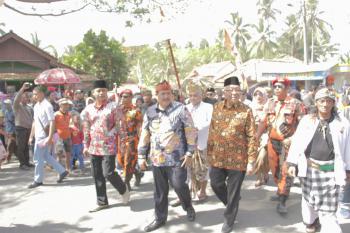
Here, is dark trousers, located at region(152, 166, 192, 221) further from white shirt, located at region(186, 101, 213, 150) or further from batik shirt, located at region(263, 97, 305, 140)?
batik shirt, located at region(263, 97, 305, 140)

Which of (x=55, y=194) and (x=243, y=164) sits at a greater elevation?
(x=243, y=164)

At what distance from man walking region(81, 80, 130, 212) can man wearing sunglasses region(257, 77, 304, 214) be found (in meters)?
2.04

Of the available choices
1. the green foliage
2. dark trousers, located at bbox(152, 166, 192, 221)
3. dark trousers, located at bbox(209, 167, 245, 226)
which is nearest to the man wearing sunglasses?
dark trousers, located at bbox(209, 167, 245, 226)

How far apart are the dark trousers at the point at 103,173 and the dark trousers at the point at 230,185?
1487mm

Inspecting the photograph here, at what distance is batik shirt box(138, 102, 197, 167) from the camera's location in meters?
4.60

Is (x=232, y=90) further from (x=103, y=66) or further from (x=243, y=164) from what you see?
(x=103, y=66)

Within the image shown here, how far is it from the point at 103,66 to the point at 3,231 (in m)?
21.5

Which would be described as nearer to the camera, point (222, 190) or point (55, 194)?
point (222, 190)

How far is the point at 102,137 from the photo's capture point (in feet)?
17.4

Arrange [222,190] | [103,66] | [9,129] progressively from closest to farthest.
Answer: [222,190], [9,129], [103,66]

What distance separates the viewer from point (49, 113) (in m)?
6.84

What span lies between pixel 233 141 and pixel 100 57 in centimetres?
2195

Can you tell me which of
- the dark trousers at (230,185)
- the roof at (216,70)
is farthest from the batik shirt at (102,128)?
the roof at (216,70)

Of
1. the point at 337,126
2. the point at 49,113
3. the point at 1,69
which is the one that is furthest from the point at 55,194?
the point at 1,69
